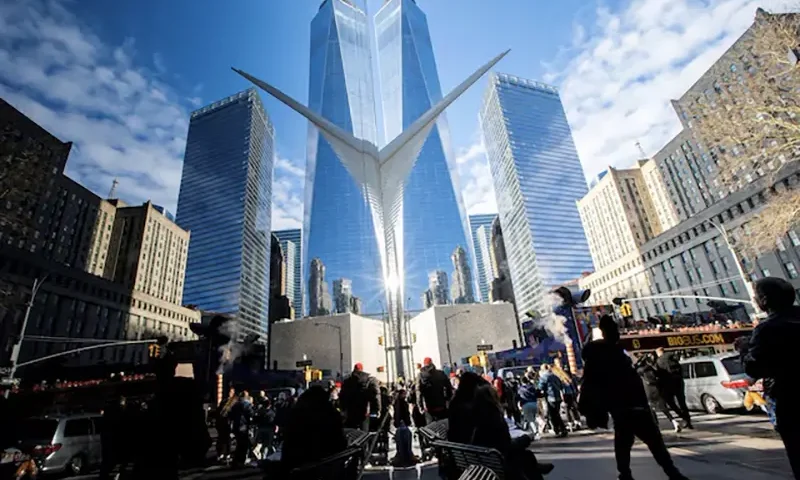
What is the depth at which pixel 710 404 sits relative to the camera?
10203 millimetres

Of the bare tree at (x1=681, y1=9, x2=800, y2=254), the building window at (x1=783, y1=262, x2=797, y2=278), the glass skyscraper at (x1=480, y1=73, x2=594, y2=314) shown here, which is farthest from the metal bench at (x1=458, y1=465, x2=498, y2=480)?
the glass skyscraper at (x1=480, y1=73, x2=594, y2=314)

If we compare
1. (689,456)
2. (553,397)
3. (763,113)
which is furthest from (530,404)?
(763,113)

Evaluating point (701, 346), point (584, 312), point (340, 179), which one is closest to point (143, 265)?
point (340, 179)

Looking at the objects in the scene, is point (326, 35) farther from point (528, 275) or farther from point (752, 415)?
point (528, 275)

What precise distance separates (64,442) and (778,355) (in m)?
14.5

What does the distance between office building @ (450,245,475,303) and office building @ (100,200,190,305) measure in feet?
232

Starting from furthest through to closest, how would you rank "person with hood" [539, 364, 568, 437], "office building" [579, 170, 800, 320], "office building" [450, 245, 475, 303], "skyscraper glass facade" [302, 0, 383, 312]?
→ "office building" [450, 245, 475, 303] → "skyscraper glass facade" [302, 0, 383, 312] → "office building" [579, 170, 800, 320] → "person with hood" [539, 364, 568, 437]

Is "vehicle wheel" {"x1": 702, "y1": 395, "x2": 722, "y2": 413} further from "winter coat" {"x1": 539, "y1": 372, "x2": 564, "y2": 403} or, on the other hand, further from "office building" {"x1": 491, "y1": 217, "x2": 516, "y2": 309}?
"office building" {"x1": 491, "y1": 217, "x2": 516, "y2": 309}

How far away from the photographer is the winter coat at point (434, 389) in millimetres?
7676

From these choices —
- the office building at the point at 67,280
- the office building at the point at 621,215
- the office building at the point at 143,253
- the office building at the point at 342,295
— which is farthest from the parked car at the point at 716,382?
the office building at the point at 621,215

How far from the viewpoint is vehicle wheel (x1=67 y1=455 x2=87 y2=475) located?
990 centimetres

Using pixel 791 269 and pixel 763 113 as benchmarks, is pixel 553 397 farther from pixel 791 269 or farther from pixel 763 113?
pixel 791 269

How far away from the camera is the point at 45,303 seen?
48344mm

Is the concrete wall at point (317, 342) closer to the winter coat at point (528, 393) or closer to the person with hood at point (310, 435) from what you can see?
the winter coat at point (528, 393)
